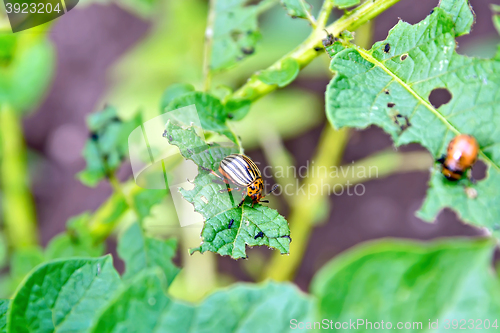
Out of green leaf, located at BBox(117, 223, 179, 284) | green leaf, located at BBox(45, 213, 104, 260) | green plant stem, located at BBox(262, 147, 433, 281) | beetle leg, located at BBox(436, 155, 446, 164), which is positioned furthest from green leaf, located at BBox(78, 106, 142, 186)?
green plant stem, located at BBox(262, 147, 433, 281)

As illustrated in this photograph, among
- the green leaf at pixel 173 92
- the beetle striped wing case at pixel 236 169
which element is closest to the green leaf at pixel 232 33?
the green leaf at pixel 173 92

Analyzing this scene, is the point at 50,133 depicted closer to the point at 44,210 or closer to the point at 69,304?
the point at 44,210

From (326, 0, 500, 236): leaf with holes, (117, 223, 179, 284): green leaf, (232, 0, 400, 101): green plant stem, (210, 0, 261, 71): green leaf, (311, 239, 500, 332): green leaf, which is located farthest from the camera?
(210, 0, 261, 71): green leaf

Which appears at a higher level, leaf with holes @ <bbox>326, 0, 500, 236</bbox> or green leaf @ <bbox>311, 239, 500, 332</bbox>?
leaf with holes @ <bbox>326, 0, 500, 236</bbox>

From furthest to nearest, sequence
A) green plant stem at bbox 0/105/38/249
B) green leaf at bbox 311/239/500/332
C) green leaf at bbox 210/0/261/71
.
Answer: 1. green plant stem at bbox 0/105/38/249
2. green leaf at bbox 210/0/261/71
3. green leaf at bbox 311/239/500/332

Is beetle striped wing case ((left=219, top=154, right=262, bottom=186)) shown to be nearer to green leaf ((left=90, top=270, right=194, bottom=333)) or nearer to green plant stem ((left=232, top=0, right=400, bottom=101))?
green plant stem ((left=232, top=0, right=400, bottom=101))

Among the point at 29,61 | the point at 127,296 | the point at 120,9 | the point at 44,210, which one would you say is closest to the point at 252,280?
the point at 44,210

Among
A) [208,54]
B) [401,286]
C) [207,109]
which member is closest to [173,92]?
[208,54]

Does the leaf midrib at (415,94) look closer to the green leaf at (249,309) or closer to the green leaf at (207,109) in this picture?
the green leaf at (207,109)
